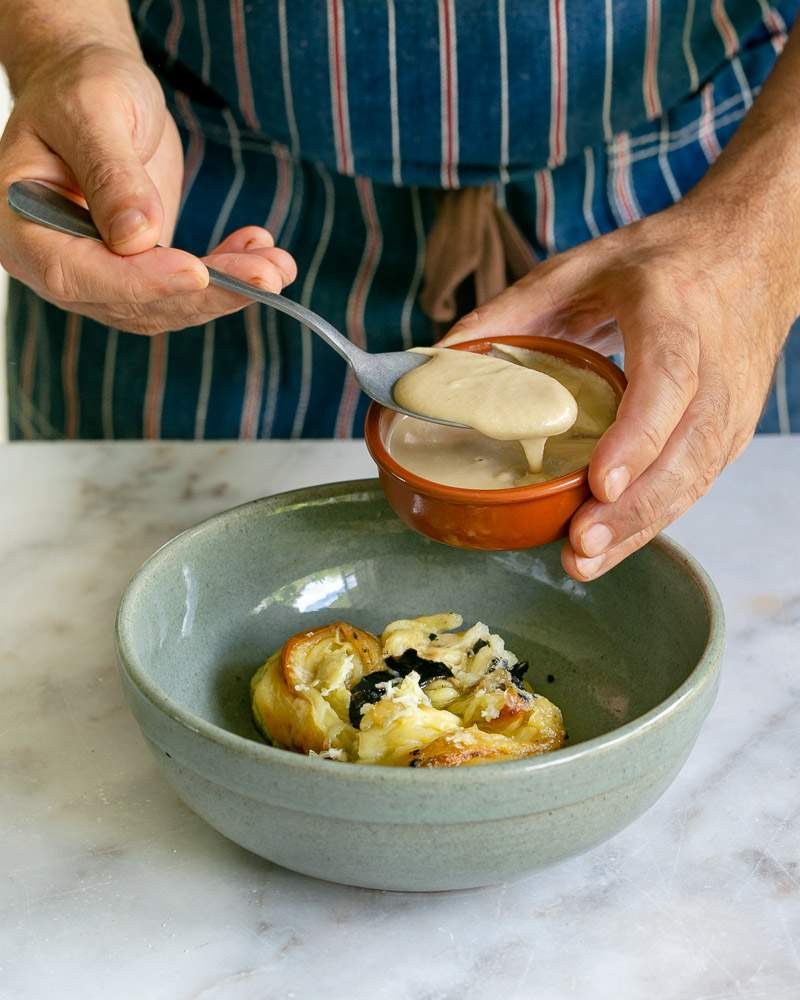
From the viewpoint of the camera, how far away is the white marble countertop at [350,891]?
0.80 m

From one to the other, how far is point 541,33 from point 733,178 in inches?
10.5

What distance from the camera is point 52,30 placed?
1.32 metres

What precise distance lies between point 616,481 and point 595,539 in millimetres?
47

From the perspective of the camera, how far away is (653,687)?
3.23ft

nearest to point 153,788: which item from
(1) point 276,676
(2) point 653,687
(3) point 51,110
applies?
(1) point 276,676

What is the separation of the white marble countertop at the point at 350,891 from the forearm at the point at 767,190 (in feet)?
0.99

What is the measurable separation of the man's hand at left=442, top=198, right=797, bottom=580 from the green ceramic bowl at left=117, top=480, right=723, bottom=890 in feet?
0.24

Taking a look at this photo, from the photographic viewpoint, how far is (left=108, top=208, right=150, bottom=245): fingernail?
1.01m

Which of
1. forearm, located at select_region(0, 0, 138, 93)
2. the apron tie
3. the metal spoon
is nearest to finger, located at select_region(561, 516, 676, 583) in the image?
the metal spoon

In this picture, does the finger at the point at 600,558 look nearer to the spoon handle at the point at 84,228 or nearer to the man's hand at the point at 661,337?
the man's hand at the point at 661,337

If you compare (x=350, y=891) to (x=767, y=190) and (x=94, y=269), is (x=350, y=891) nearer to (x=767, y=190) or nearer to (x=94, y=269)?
(x=94, y=269)

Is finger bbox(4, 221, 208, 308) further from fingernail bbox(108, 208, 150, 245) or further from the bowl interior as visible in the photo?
the bowl interior

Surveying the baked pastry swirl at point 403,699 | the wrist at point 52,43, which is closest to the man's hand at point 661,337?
the baked pastry swirl at point 403,699

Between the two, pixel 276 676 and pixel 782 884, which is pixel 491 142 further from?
pixel 782 884
